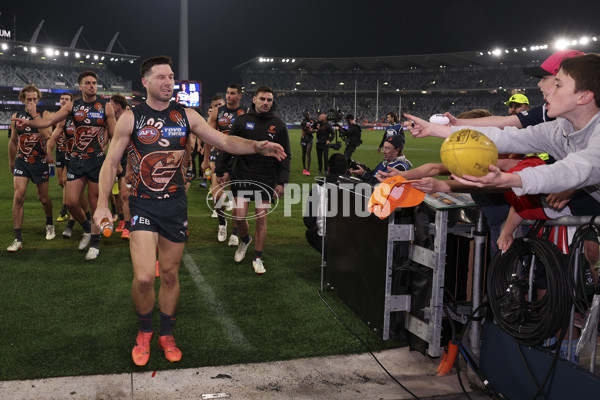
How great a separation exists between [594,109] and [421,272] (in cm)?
179

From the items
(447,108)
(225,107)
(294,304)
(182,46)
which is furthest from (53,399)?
(447,108)

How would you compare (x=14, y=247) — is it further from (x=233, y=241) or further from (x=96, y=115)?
(x=233, y=241)

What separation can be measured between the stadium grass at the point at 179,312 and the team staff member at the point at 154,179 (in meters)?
0.42

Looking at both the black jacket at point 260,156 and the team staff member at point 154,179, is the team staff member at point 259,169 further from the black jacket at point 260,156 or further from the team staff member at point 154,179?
the team staff member at point 154,179

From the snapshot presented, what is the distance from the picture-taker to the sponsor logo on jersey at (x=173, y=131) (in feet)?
13.2

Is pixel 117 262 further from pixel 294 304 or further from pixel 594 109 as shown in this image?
pixel 594 109

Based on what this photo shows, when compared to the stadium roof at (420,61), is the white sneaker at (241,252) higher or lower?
lower

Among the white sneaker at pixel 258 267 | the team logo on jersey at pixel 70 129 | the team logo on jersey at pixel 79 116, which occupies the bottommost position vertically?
the white sneaker at pixel 258 267

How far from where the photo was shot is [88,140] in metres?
7.19

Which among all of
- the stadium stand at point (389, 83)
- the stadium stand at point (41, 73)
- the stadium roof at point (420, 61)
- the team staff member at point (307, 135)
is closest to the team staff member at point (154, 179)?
the team staff member at point (307, 135)

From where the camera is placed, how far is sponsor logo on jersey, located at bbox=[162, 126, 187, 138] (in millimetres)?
4031

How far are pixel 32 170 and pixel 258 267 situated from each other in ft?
12.2

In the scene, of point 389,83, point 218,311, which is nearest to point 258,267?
point 218,311

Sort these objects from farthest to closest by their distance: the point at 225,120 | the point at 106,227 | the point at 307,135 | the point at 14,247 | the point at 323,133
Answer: the point at 307,135, the point at 323,133, the point at 225,120, the point at 14,247, the point at 106,227
